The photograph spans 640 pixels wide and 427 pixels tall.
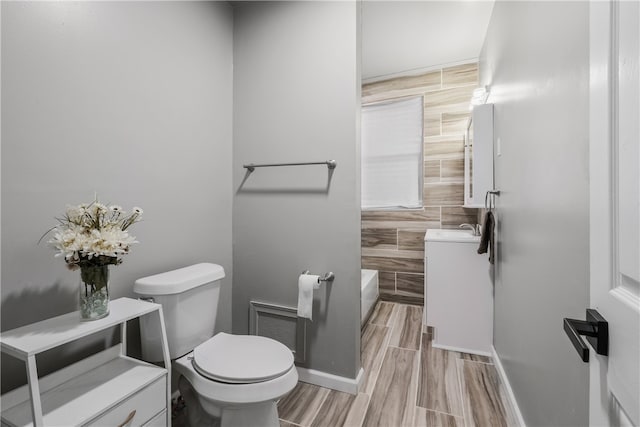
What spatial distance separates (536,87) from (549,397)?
1.18 meters

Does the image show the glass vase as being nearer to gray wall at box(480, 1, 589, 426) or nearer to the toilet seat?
the toilet seat

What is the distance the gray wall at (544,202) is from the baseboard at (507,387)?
1.9 inches

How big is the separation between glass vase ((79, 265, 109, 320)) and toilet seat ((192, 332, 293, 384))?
448 mm

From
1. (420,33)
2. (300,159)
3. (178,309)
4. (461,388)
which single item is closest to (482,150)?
(420,33)

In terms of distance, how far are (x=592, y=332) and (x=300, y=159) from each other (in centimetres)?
149

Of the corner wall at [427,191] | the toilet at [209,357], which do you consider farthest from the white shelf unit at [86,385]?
the corner wall at [427,191]

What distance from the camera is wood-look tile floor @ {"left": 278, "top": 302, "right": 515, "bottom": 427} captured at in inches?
57.3

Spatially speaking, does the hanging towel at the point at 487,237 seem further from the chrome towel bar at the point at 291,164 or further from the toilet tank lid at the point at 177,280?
the toilet tank lid at the point at 177,280

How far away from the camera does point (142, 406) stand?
40.6 inches

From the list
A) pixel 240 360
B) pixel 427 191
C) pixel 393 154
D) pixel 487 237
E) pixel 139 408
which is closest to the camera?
pixel 139 408

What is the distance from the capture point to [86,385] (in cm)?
104

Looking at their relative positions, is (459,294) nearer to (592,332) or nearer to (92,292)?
(592,332)

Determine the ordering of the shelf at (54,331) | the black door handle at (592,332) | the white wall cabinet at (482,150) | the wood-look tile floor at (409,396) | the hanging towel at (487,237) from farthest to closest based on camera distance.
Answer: the white wall cabinet at (482,150) → the hanging towel at (487,237) → the wood-look tile floor at (409,396) → the shelf at (54,331) → the black door handle at (592,332)

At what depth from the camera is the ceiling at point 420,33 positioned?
2.08 meters
